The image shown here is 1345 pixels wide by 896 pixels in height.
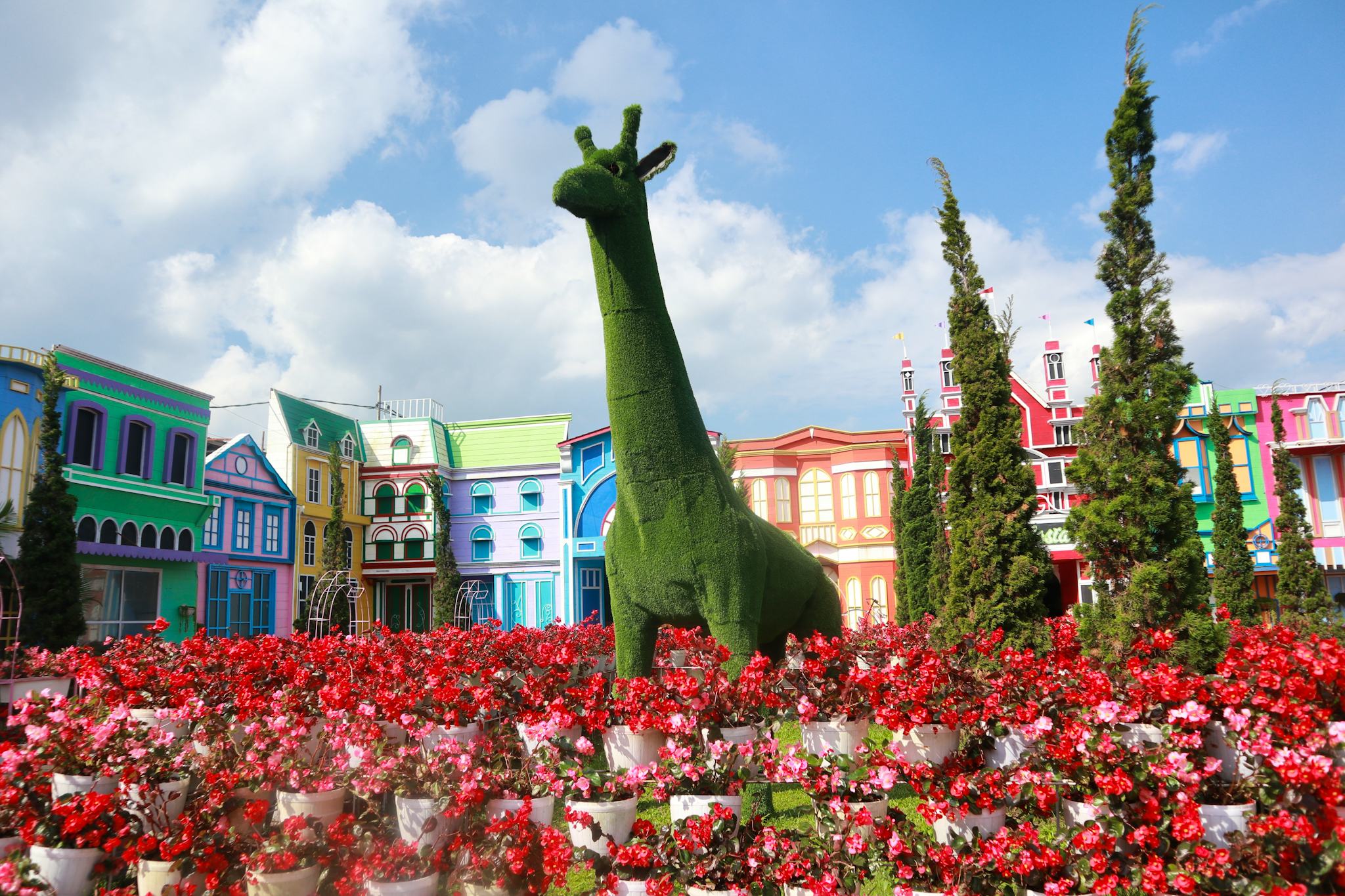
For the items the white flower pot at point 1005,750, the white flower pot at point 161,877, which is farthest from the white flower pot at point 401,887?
the white flower pot at point 1005,750

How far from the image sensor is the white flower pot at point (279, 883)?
3539mm

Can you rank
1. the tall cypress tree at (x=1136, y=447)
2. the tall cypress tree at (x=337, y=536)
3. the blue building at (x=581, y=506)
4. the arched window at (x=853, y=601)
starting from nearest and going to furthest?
the tall cypress tree at (x=1136, y=447)
the arched window at (x=853, y=601)
the tall cypress tree at (x=337, y=536)
the blue building at (x=581, y=506)

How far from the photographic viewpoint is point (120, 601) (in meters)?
18.4

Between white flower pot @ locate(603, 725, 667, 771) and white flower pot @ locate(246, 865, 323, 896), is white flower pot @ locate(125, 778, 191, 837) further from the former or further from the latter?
white flower pot @ locate(603, 725, 667, 771)

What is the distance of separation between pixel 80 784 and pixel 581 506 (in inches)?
819

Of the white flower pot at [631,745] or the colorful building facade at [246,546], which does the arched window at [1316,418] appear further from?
the colorful building facade at [246,546]

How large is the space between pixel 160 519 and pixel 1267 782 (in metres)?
22.2

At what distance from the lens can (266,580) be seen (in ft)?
78.6

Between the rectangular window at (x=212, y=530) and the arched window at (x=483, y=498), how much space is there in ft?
27.2

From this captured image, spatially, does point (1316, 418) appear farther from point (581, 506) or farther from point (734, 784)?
point (734, 784)

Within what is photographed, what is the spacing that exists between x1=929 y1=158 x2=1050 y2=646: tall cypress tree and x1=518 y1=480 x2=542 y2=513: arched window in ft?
56.7

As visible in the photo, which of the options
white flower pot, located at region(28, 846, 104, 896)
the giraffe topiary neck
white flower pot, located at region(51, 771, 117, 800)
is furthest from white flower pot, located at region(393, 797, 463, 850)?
the giraffe topiary neck

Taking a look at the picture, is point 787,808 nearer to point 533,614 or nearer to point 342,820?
point 342,820

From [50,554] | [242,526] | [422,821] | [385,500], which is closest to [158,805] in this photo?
[422,821]
